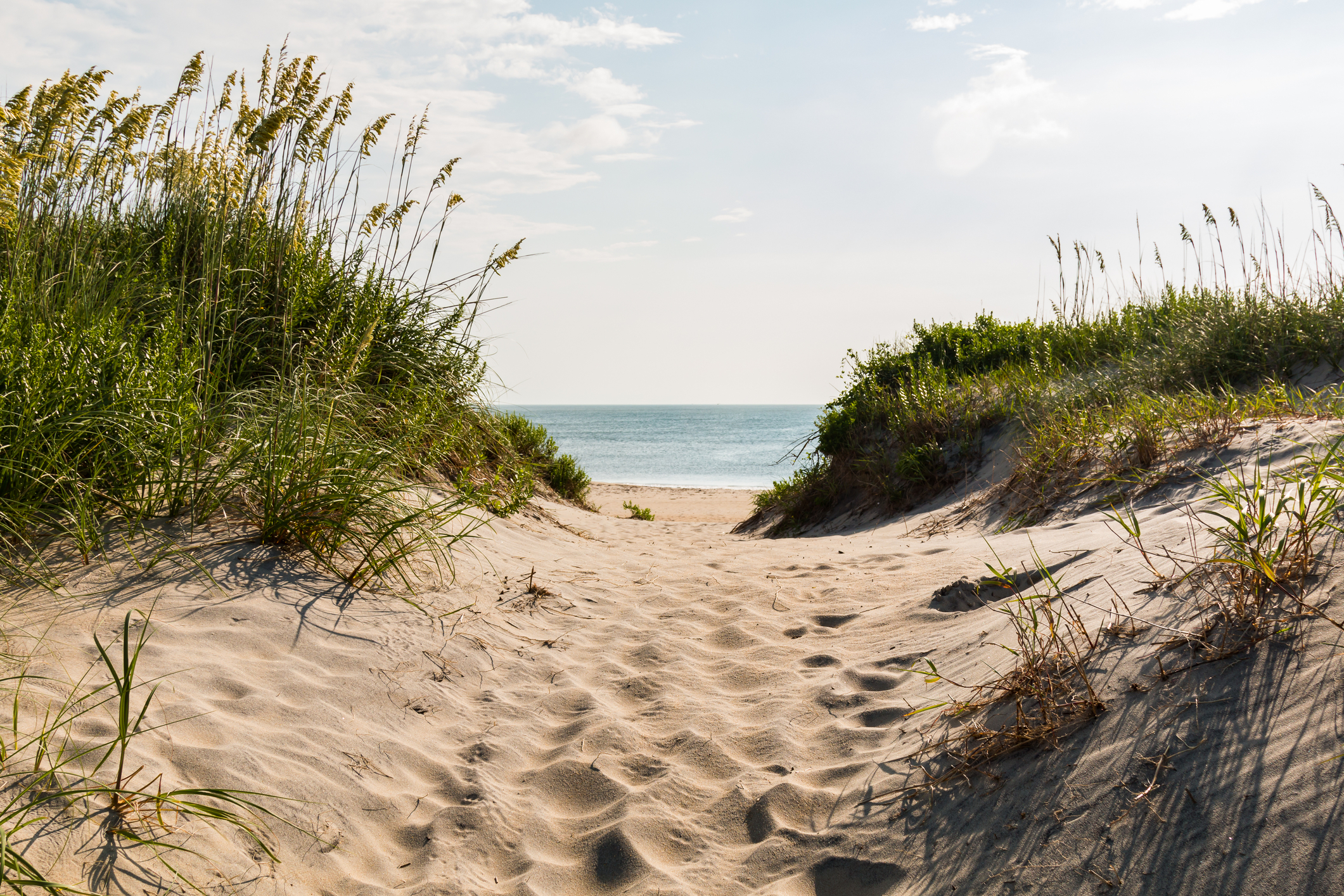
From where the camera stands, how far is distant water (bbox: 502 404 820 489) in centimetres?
2661

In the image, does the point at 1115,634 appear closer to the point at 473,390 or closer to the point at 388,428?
the point at 388,428

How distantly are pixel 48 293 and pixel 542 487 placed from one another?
5.13 meters

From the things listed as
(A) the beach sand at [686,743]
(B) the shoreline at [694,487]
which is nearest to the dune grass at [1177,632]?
(A) the beach sand at [686,743]

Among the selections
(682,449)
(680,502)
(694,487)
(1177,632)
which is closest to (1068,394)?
(1177,632)

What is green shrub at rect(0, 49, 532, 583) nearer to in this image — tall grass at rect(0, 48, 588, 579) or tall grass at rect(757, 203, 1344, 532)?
tall grass at rect(0, 48, 588, 579)

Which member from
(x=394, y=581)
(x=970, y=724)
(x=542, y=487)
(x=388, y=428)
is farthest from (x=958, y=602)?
(x=542, y=487)

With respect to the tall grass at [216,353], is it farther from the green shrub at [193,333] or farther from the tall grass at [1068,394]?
the tall grass at [1068,394]

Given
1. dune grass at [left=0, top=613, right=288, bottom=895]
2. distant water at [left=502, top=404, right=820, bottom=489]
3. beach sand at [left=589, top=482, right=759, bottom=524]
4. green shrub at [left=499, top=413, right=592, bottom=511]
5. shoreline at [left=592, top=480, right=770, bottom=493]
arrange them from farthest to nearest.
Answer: distant water at [left=502, top=404, right=820, bottom=489] → shoreline at [left=592, top=480, right=770, bottom=493] → beach sand at [left=589, top=482, right=759, bottom=524] → green shrub at [left=499, top=413, right=592, bottom=511] → dune grass at [left=0, top=613, right=288, bottom=895]

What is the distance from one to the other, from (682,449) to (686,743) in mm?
38377

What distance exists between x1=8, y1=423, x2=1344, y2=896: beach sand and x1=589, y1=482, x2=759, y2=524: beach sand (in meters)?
8.20

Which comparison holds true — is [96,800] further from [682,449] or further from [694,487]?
[682,449]

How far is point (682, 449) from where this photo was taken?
41156 millimetres

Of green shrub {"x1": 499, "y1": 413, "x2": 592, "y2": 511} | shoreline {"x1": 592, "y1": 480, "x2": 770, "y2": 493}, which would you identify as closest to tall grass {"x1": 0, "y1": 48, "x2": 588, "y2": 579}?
green shrub {"x1": 499, "y1": 413, "x2": 592, "y2": 511}

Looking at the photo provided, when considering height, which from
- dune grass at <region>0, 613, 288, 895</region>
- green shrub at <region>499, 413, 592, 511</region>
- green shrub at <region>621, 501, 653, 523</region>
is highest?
green shrub at <region>499, 413, 592, 511</region>
